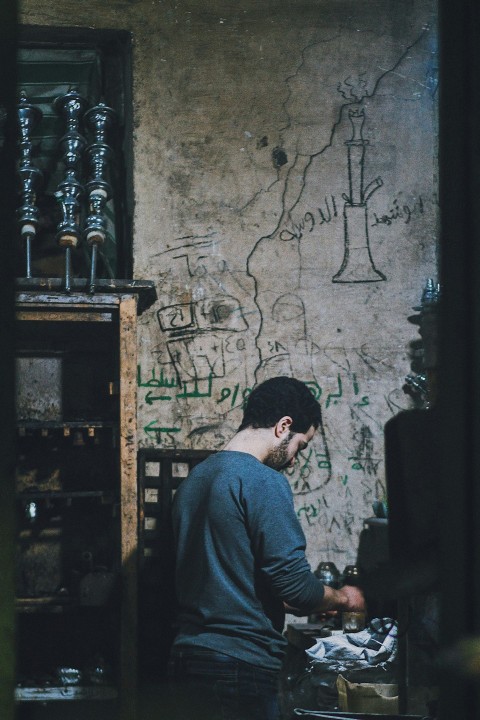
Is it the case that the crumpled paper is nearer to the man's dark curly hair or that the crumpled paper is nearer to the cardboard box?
the cardboard box

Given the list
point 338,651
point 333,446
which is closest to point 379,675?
point 338,651

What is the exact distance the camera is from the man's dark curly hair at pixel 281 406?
325 cm

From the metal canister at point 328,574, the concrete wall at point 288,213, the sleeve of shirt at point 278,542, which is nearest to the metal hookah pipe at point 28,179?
the concrete wall at point 288,213

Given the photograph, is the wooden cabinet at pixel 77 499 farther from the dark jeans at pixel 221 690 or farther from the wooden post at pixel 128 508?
the dark jeans at pixel 221 690

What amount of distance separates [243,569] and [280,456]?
0.54m

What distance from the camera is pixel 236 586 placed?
9.41 ft

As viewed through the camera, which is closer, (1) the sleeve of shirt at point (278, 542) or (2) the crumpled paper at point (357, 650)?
(1) the sleeve of shirt at point (278, 542)

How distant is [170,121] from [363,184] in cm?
118

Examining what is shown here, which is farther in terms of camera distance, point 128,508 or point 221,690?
point 128,508

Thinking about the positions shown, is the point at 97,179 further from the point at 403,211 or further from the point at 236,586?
the point at 236,586

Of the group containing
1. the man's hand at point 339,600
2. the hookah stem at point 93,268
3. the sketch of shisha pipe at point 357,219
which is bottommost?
the man's hand at point 339,600

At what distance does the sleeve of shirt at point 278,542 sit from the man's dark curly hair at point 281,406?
0.36 meters

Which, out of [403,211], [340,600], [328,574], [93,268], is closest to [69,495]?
[93,268]

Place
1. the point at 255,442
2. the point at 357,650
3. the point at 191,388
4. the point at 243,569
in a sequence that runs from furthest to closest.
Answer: the point at 191,388
the point at 357,650
the point at 255,442
the point at 243,569
